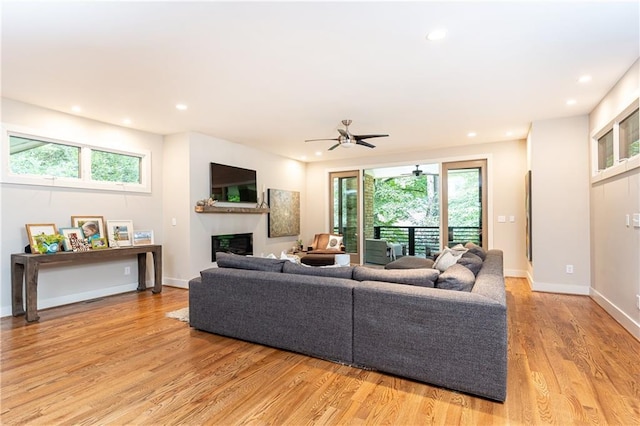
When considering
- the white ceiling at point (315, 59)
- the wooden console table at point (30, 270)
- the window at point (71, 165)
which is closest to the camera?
the white ceiling at point (315, 59)

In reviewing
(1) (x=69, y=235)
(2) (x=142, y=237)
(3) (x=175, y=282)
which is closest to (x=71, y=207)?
(1) (x=69, y=235)

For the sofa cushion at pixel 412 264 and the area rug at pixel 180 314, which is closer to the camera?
the area rug at pixel 180 314

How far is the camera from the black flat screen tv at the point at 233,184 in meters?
5.73

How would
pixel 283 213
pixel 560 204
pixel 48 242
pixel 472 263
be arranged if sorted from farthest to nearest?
pixel 283 213 → pixel 560 204 → pixel 48 242 → pixel 472 263

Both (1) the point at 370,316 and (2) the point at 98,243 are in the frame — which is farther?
(2) the point at 98,243

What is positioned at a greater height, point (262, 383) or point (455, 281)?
point (455, 281)

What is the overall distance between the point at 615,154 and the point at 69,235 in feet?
21.6

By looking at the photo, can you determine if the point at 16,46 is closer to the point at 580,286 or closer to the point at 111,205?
the point at 111,205

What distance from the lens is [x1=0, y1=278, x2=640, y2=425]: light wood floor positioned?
1928 millimetres

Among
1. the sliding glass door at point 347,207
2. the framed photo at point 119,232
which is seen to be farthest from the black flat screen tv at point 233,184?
the sliding glass door at point 347,207

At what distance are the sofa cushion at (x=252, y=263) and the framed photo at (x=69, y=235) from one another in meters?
2.29

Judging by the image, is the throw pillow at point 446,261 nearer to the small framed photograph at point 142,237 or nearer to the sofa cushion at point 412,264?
the sofa cushion at point 412,264

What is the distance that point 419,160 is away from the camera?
6.88m

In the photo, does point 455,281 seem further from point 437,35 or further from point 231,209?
point 231,209
